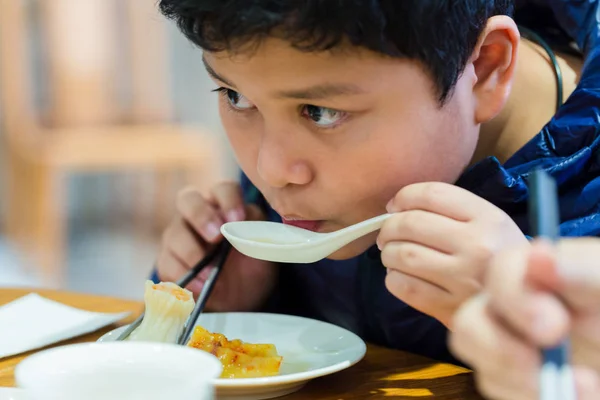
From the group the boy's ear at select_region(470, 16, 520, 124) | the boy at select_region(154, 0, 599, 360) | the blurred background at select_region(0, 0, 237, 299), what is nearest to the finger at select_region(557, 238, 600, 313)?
the boy at select_region(154, 0, 599, 360)

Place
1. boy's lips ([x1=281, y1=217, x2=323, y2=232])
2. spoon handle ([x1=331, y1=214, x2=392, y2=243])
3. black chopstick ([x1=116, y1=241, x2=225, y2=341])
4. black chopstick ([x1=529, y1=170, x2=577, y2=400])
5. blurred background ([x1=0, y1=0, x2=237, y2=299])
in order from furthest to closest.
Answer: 1. blurred background ([x1=0, y1=0, x2=237, y2=299])
2. black chopstick ([x1=116, y1=241, x2=225, y2=341])
3. boy's lips ([x1=281, y1=217, x2=323, y2=232])
4. spoon handle ([x1=331, y1=214, x2=392, y2=243])
5. black chopstick ([x1=529, y1=170, x2=577, y2=400])

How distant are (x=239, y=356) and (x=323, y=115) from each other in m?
0.24

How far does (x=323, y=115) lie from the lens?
2.43 ft

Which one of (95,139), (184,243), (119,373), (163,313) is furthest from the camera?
(95,139)

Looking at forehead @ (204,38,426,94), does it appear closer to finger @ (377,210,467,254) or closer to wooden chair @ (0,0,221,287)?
finger @ (377,210,467,254)

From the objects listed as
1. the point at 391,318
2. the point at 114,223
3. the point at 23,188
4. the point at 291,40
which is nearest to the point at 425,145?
the point at 291,40

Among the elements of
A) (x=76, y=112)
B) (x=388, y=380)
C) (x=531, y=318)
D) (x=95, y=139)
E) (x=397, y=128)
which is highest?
(x=76, y=112)

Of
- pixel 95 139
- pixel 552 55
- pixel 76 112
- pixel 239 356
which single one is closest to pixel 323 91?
pixel 239 356

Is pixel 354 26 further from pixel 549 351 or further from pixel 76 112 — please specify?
pixel 76 112

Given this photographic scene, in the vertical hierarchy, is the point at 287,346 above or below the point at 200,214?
below

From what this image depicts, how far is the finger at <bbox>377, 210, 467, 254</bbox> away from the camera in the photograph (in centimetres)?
64

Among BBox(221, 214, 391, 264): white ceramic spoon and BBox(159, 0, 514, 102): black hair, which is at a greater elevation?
BBox(159, 0, 514, 102): black hair

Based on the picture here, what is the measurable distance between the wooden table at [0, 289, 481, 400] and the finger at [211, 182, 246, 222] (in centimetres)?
26

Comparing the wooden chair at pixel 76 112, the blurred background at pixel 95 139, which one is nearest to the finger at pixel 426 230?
the blurred background at pixel 95 139
